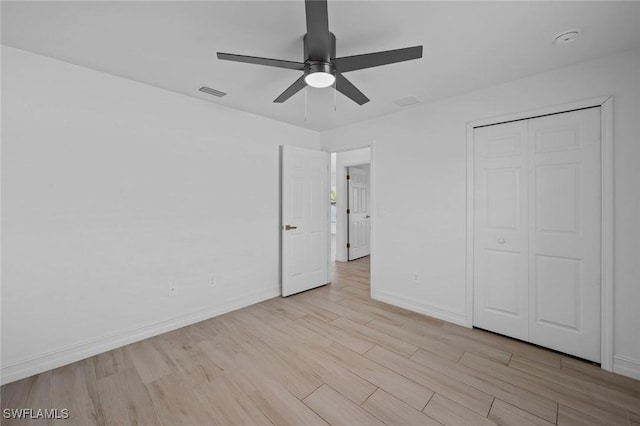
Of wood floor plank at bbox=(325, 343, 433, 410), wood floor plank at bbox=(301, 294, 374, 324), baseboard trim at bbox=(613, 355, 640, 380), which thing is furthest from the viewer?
wood floor plank at bbox=(301, 294, 374, 324)

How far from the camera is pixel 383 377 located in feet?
6.73

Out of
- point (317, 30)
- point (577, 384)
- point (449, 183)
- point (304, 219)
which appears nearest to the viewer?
point (317, 30)

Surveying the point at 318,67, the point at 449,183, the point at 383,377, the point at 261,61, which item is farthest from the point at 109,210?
the point at 449,183

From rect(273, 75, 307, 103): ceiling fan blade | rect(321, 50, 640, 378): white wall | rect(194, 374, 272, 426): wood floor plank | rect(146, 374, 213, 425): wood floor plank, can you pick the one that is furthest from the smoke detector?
rect(146, 374, 213, 425): wood floor plank

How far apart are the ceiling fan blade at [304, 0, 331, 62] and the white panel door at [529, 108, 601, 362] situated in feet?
7.09

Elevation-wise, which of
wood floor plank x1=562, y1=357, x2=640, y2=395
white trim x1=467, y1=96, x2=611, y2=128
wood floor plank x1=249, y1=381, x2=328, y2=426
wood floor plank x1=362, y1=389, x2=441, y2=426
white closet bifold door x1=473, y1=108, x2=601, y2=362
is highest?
white trim x1=467, y1=96, x2=611, y2=128

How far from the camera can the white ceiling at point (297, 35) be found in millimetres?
1618

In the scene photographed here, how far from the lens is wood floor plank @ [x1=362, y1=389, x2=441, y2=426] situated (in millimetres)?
1630

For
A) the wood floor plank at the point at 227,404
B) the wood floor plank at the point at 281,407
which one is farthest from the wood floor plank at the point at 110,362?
the wood floor plank at the point at 281,407

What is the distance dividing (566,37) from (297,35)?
6.18ft

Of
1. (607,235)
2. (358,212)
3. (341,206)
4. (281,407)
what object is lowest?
(281,407)

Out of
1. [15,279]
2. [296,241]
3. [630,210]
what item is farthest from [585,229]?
[15,279]

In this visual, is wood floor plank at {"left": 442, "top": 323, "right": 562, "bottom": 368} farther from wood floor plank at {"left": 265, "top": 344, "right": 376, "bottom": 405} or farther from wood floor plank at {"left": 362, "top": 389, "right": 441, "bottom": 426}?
wood floor plank at {"left": 265, "top": 344, "right": 376, "bottom": 405}

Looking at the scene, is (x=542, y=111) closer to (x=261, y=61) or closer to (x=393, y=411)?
(x=261, y=61)
